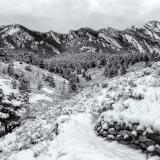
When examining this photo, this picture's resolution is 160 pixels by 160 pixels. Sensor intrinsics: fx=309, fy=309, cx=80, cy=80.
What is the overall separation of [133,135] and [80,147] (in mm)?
1943

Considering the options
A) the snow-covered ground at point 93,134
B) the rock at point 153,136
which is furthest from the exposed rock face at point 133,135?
the snow-covered ground at point 93,134

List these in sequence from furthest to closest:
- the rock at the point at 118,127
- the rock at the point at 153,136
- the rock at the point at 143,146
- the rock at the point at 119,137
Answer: the rock at the point at 118,127, the rock at the point at 119,137, the rock at the point at 143,146, the rock at the point at 153,136

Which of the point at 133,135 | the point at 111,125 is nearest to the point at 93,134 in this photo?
the point at 111,125

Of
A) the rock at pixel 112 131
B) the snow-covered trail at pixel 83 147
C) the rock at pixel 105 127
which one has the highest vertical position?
the rock at pixel 105 127

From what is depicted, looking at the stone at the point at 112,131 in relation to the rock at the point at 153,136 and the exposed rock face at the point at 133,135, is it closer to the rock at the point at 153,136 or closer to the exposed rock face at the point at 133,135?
the exposed rock face at the point at 133,135

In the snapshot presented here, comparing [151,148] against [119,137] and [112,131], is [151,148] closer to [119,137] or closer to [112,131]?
[119,137]

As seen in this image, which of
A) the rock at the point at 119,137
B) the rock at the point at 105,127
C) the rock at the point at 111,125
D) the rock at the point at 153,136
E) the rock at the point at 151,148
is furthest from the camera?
the rock at the point at 105,127

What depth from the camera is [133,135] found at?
11039mm

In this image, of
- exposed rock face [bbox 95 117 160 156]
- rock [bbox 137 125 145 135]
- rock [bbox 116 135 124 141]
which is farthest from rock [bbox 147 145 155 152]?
rock [bbox 116 135 124 141]

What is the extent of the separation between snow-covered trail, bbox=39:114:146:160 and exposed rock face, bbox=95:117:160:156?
249 mm

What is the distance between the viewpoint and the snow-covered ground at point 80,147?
32.9ft

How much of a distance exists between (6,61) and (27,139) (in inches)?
5276

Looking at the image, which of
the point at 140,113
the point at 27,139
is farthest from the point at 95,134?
the point at 27,139

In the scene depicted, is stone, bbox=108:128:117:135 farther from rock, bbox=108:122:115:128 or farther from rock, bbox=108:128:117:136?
rock, bbox=108:122:115:128
